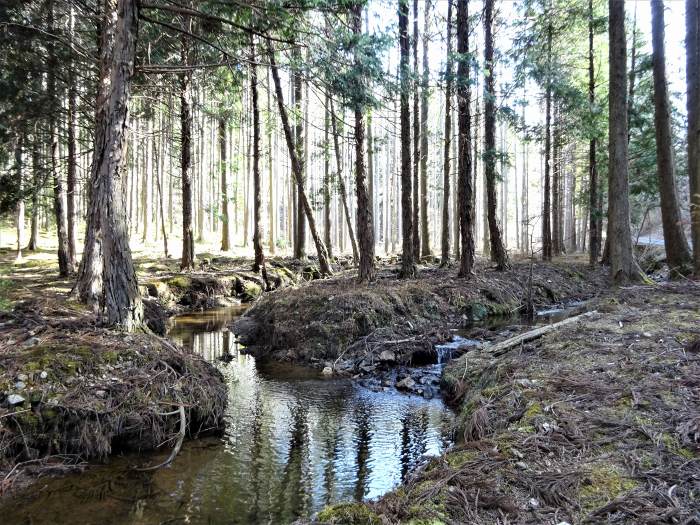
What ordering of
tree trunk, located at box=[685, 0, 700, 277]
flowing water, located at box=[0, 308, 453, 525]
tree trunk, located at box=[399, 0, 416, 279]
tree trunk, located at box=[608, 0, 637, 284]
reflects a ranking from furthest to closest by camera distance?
tree trunk, located at box=[399, 0, 416, 279], tree trunk, located at box=[685, 0, 700, 277], tree trunk, located at box=[608, 0, 637, 284], flowing water, located at box=[0, 308, 453, 525]

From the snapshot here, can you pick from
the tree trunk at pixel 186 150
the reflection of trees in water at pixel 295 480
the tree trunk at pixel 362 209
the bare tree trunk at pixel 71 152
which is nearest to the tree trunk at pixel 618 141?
the tree trunk at pixel 362 209

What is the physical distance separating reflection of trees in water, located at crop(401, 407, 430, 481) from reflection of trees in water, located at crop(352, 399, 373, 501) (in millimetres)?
403

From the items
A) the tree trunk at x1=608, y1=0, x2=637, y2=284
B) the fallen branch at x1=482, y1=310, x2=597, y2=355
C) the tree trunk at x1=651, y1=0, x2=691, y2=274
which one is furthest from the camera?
the tree trunk at x1=651, y1=0, x2=691, y2=274

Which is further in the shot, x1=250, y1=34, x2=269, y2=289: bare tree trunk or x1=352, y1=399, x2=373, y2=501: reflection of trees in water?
x1=250, y1=34, x2=269, y2=289: bare tree trunk

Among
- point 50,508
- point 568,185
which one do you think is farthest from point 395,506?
point 568,185

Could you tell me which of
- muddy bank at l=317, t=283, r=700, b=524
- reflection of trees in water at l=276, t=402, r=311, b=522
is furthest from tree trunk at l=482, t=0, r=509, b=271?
reflection of trees in water at l=276, t=402, r=311, b=522

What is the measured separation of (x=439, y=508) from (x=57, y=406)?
4.22 m

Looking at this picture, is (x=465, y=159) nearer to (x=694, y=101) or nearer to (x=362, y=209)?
(x=362, y=209)

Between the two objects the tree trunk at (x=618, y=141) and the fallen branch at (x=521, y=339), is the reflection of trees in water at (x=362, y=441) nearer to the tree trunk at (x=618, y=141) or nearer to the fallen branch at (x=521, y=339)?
the fallen branch at (x=521, y=339)

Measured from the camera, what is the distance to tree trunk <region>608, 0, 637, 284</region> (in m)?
10.1

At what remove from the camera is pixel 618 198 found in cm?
1011

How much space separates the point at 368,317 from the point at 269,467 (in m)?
5.68

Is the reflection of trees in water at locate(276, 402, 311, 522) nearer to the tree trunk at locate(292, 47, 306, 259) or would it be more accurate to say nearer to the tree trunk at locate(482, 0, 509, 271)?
the tree trunk at locate(482, 0, 509, 271)

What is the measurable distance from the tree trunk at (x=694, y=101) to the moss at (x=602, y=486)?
9.57 metres
